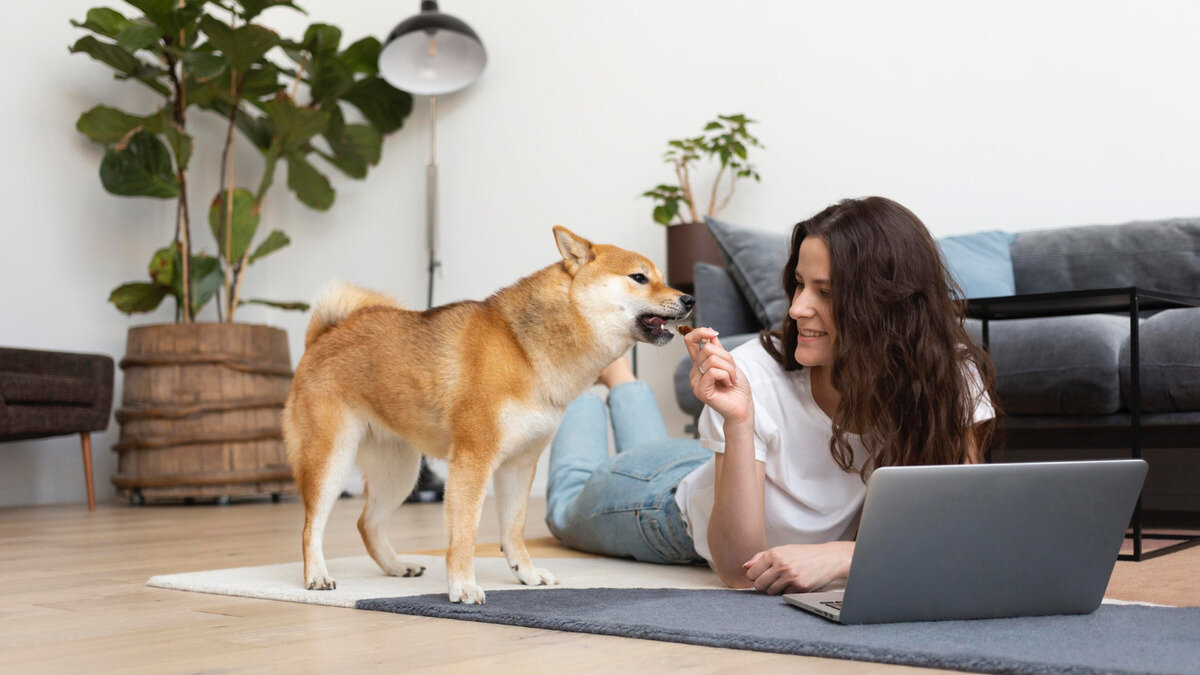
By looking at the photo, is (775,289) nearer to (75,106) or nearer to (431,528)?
(431,528)

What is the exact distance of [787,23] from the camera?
3902mm

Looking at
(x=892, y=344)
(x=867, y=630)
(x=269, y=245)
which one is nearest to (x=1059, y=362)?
(x=892, y=344)

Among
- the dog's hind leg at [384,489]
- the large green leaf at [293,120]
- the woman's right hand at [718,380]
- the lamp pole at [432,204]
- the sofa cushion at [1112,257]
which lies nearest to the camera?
the woman's right hand at [718,380]

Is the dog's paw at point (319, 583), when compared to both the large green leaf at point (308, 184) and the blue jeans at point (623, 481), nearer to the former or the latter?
the blue jeans at point (623, 481)

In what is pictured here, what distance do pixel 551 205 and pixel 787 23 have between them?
121 centimetres

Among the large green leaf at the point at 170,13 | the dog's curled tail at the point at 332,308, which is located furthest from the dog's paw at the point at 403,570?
the large green leaf at the point at 170,13

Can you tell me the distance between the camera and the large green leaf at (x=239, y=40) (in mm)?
3941

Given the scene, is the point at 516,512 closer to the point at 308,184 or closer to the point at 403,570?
the point at 403,570

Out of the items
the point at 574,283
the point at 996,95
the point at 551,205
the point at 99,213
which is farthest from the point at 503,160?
the point at 574,283

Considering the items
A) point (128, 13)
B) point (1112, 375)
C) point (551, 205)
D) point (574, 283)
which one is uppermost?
point (128, 13)

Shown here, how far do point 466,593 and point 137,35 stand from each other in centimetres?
309

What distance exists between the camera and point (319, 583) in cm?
171

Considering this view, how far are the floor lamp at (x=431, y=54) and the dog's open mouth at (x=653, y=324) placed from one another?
278 centimetres

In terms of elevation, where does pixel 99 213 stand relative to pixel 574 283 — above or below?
above
